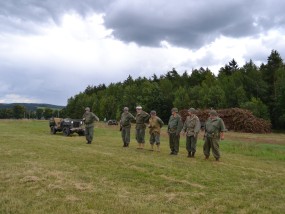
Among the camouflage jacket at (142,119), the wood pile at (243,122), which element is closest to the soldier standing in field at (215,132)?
the camouflage jacket at (142,119)

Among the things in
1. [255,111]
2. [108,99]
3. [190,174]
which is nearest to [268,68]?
[255,111]

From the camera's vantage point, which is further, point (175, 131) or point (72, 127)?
point (72, 127)

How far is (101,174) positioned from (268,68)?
66.2 meters

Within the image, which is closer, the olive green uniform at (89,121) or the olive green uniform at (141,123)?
the olive green uniform at (141,123)

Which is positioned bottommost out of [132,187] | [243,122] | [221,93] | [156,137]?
[132,187]

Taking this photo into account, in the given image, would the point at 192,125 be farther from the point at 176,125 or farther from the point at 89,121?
the point at 89,121

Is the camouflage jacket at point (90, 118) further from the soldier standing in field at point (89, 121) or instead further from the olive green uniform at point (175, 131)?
the olive green uniform at point (175, 131)

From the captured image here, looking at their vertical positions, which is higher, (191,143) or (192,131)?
(192,131)

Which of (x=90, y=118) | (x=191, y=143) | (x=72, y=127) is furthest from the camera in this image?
(x=72, y=127)

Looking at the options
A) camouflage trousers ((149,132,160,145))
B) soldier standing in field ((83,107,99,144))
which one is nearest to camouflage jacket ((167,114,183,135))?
camouflage trousers ((149,132,160,145))

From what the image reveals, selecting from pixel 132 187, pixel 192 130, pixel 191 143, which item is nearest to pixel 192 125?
pixel 192 130

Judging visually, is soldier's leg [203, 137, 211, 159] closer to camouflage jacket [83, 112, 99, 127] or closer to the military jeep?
camouflage jacket [83, 112, 99, 127]

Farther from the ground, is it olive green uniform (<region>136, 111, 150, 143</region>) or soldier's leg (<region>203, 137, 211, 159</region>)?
olive green uniform (<region>136, 111, 150, 143</region>)

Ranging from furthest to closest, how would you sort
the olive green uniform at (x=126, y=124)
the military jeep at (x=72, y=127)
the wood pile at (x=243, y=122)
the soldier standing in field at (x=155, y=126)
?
1. the wood pile at (x=243, y=122)
2. the military jeep at (x=72, y=127)
3. the olive green uniform at (x=126, y=124)
4. the soldier standing in field at (x=155, y=126)
